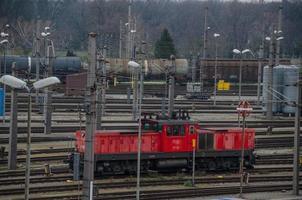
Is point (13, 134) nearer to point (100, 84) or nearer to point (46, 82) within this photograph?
point (100, 84)

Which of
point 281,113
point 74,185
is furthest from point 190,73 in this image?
point 74,185

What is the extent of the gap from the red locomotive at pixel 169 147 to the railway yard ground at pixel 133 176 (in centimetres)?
48

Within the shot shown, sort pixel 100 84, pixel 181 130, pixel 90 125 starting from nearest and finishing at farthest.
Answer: pixel 90 125 < pixel 100 84 < pixel 181 130

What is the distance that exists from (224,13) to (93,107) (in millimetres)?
112244

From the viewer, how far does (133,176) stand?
28.4 metres

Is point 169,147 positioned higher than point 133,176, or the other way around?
point 169,147

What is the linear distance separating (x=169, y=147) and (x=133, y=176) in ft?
6.93

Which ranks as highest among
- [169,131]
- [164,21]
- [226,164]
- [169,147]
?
[164,21]

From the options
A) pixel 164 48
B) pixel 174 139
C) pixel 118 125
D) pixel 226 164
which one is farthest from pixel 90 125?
pixel 164 48

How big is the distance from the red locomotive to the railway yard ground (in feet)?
1.59

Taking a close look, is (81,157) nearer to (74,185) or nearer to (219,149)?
(74,185)

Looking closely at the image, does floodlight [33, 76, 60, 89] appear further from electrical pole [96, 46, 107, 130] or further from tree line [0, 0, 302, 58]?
tree line [0, 0, 302, 58]

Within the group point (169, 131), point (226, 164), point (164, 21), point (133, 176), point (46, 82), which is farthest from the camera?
point (164, 21)

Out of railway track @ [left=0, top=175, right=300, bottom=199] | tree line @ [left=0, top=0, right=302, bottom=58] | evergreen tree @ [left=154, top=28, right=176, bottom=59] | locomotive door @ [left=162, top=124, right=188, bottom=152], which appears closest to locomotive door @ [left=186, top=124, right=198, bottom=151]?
locomotive door @ [left=162, top=124, right=188, bottom=152]
